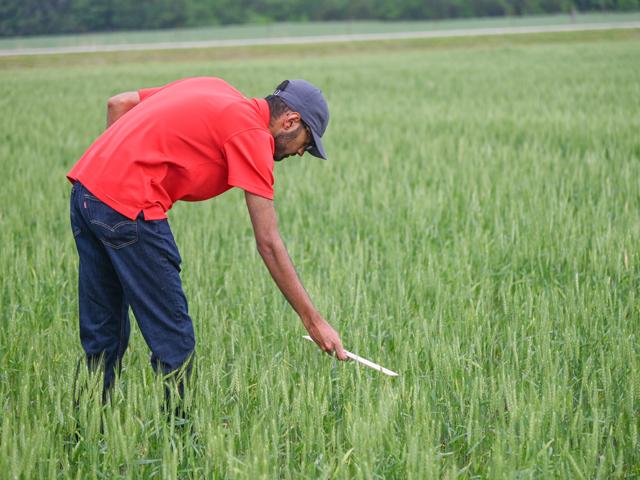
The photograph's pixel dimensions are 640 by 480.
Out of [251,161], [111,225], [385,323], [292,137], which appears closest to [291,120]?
[292,137]

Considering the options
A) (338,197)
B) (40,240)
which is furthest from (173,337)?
(338,197)

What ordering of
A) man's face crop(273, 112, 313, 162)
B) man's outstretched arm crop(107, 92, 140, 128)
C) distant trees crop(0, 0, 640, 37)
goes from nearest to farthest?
man's face crop(273, 112, 313, 162) < man's outstretched arm crop(107, 92, 140, 128) < distant trees crop(0, 0, 640, 37)

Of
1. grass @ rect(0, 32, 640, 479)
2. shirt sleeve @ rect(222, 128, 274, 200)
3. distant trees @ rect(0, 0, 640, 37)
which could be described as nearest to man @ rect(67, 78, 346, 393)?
shirt sleeve @ rect(222, 128, 274, 200)

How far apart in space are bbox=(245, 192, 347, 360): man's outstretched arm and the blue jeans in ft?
1.09

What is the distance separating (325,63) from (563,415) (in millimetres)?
22790

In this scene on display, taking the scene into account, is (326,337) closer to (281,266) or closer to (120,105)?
(281,266)

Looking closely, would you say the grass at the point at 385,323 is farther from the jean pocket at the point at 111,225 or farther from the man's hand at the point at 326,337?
the jean pocket at the point at 111,225

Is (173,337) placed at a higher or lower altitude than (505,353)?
higher

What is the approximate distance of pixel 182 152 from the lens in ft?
8.36

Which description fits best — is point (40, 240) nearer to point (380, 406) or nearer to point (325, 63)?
point (380, 406)

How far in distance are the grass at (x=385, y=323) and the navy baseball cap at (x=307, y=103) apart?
843mm

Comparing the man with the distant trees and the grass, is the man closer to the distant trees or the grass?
the grass

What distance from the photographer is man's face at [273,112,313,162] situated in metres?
2.58

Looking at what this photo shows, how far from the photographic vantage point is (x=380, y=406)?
2381 millimetres
